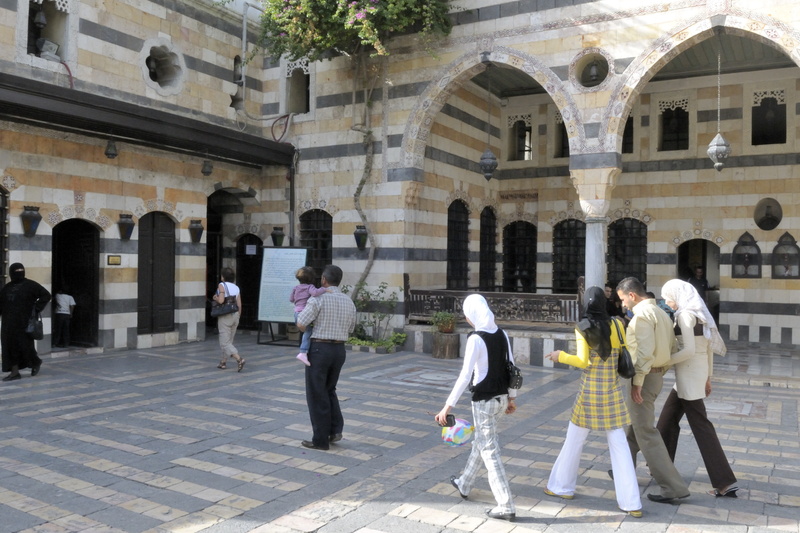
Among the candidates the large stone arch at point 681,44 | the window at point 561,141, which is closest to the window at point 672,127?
the window at point 561,141

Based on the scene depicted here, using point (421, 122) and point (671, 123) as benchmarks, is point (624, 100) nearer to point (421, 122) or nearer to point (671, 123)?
point (421, 122)

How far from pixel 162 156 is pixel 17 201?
284 centimetres

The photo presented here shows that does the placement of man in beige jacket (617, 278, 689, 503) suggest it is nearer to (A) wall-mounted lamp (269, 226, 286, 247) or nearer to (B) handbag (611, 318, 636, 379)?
(B) handbag (611, 318, 636, 379)

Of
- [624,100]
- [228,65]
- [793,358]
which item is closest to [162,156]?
[228,65]

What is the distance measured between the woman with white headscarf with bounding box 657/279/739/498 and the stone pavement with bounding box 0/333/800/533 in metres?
0.23

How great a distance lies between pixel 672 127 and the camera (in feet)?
49.2

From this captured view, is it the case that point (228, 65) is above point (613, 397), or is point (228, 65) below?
above

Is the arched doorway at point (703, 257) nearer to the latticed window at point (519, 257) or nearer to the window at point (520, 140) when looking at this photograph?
the latticed window at point (519, 257)

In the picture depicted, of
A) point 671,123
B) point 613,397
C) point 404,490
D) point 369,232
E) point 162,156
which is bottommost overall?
point 404,490

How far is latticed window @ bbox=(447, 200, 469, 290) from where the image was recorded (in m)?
14.6

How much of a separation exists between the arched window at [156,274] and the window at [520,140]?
8423mm

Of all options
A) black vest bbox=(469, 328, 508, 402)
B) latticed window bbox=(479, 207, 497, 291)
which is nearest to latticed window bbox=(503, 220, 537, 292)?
latticed window bbox=(479, 207, 497, 291)

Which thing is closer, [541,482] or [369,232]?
[541,482]

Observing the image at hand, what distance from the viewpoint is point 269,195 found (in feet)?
48.0
